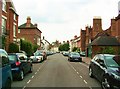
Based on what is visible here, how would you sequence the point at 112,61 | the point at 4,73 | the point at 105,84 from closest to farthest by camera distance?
the point at 4,73, the point at 105,84, the point at 112,61

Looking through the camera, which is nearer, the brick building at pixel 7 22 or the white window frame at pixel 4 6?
the brick building at pixel 7 22

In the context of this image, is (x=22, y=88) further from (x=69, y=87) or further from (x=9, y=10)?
(x=9, y=10)

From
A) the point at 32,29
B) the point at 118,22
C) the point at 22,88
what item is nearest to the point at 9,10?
the point at 118,22

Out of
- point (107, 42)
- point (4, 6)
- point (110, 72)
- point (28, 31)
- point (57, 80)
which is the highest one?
point (28, 31)

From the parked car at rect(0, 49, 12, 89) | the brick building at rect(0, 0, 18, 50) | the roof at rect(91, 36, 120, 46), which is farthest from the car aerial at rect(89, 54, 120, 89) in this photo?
the roof at rect(91, 36, 120, 46)

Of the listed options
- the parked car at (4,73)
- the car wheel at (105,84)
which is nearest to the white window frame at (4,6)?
the parked car at (4,73)

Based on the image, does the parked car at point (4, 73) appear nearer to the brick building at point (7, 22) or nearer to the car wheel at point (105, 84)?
the car wheel at point (105, 84)

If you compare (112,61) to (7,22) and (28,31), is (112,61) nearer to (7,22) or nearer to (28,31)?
(7,22)

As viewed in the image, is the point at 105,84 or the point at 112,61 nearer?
the point at 105,84

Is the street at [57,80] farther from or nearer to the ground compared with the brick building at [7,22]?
nearer to the ground

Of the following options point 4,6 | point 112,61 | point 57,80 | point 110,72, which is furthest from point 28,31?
point 110,72

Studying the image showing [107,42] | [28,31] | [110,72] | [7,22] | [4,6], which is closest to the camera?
[110,72]

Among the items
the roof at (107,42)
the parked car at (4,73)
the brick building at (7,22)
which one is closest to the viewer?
the parked car at (4,73)

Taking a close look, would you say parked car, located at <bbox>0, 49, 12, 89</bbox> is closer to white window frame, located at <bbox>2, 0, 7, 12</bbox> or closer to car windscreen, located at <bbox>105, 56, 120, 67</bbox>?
car windscreen, located at <bbox>105, 56, 120, 67</bbox>
